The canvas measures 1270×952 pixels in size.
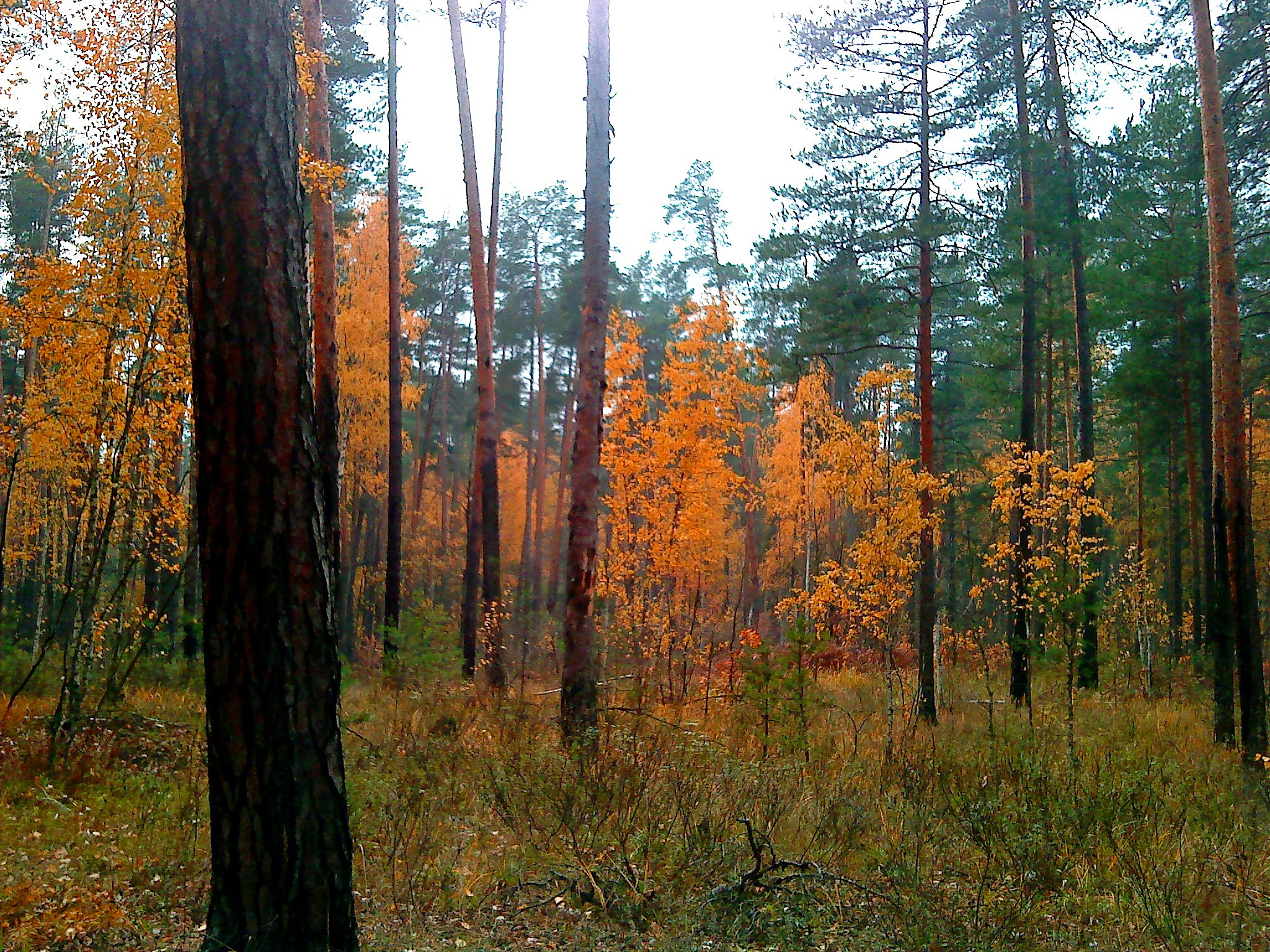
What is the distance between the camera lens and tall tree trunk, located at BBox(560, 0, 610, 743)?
759cm

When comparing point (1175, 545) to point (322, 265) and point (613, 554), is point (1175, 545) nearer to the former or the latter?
point (613, 554)

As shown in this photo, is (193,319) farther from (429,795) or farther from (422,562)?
(422,562)

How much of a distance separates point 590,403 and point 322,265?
137 inches

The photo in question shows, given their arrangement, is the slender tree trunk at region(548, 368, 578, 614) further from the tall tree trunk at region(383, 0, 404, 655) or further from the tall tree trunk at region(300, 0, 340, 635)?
the tall tree trunk at region(300, 0, 340, 635)

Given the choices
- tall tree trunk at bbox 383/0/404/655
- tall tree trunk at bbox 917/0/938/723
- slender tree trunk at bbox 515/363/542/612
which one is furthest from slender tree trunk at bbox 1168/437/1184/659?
tall tree trunk at bbox 383/0/404/655

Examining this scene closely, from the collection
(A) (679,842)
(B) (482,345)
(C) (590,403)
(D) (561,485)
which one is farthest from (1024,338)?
(D) (561,485)

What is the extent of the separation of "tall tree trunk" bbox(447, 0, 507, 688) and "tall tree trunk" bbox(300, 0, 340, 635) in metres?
3.10

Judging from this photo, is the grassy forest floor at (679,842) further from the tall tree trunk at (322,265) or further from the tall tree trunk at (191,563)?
the tall tree trunk at (322,265)

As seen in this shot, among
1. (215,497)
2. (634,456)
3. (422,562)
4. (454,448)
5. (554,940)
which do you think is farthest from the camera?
(454,448)

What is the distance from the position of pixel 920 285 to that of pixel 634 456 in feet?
17.1

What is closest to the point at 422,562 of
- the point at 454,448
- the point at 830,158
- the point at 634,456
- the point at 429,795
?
the point at 454,448

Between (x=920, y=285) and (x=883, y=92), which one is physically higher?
(x=883, y=92)

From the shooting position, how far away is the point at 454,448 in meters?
36.3

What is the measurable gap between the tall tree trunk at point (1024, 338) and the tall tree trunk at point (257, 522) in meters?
10.5
